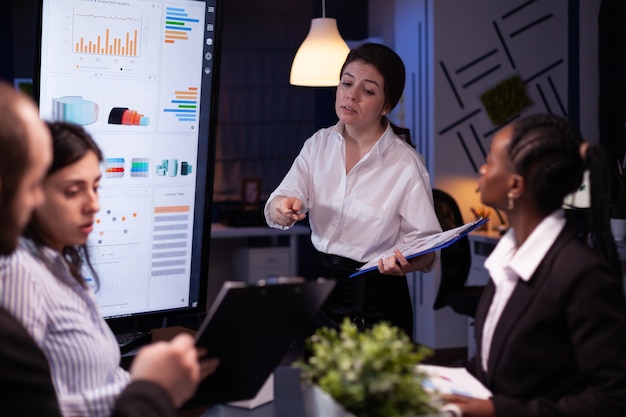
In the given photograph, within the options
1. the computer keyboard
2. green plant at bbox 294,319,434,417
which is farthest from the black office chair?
green plant at bbox 294,319,434,417

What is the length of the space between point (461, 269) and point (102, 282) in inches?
116

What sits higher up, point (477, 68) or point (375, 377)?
point (477, 68)

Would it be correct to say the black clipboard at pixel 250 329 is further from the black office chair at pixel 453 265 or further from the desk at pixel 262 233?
the desk at pixel 262 233

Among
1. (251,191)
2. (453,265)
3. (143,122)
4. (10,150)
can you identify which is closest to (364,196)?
(143,122)

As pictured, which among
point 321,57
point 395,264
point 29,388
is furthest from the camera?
point 321,57

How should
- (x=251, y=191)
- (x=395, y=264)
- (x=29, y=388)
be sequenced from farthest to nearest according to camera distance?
(x=251, y=191) < (x=395, y=264) < (x=29, y=388)

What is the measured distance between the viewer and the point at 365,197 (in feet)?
8.84

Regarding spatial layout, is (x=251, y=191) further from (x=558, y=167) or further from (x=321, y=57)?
(x=558, y=167)

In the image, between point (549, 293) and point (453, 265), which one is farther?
point (453, 265)

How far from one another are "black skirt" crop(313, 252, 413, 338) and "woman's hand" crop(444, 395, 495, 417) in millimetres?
1319

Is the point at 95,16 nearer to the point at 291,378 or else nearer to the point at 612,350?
the point at 291,378

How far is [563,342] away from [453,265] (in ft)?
10.9

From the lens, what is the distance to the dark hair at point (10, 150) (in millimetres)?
955

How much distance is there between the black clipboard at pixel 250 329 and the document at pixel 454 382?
23 centimetres
